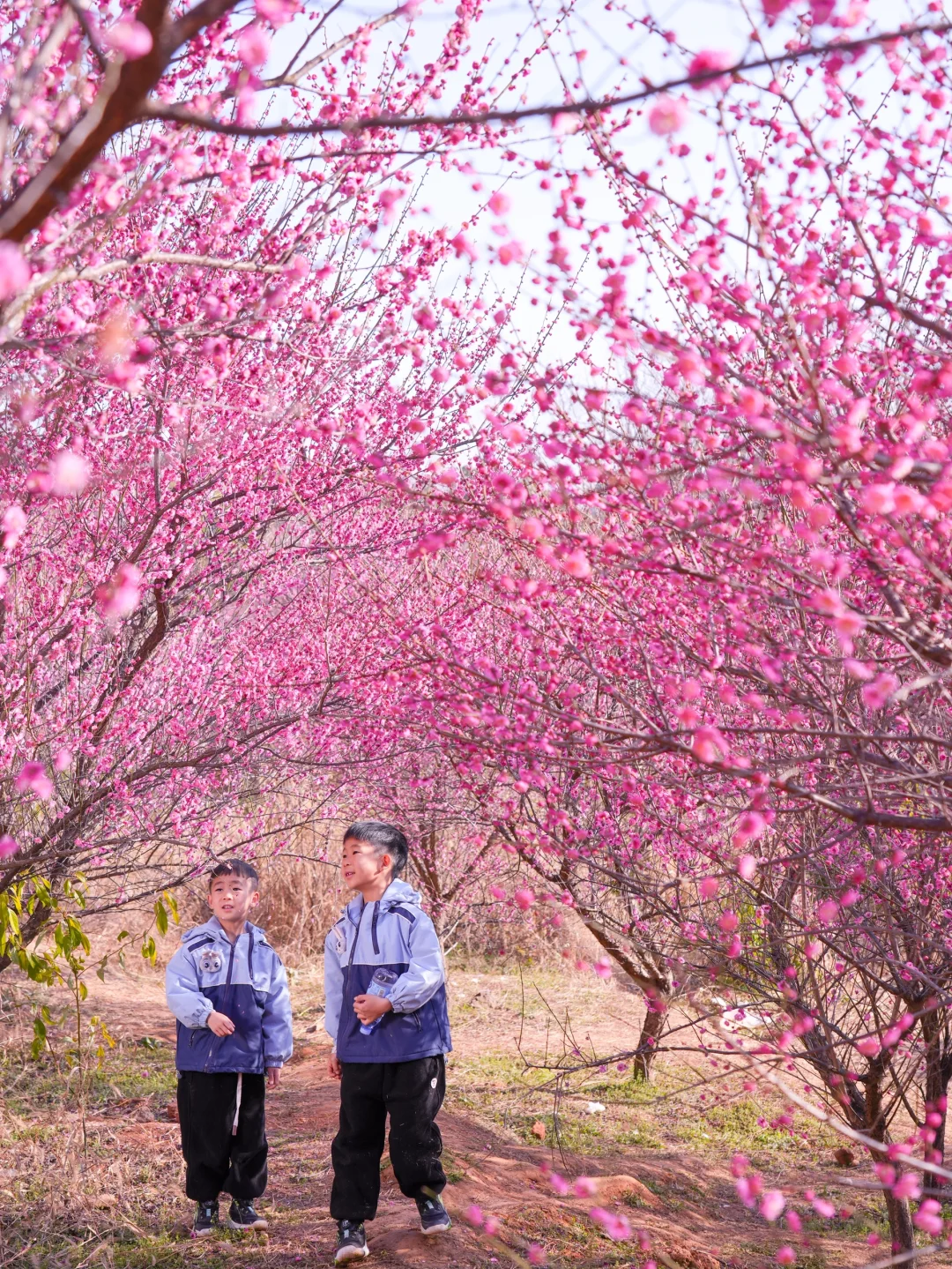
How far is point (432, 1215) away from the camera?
453 cm

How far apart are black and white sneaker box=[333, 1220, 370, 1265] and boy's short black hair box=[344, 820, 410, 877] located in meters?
1.29

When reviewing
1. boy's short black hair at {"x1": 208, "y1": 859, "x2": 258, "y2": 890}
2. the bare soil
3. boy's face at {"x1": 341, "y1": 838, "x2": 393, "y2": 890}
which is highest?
boy's face at {"x1": 341, "y1": 838, "x2": 393, "y2": 890}

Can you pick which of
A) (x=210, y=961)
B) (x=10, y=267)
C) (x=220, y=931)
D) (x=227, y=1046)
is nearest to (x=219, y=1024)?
(x=227, y=1046)

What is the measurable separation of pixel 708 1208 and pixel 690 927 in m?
2.48

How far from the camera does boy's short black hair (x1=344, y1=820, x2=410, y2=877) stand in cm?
462

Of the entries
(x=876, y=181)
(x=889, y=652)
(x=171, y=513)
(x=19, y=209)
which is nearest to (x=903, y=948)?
(x=889, y=652)

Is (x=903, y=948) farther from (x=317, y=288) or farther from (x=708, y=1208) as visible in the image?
(x=317, y=288)

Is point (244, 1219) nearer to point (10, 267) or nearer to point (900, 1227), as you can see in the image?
point (900, 1227)

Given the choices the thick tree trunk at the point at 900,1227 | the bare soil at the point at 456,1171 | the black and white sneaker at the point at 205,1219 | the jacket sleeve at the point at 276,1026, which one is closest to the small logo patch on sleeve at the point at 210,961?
the jacket sleeve at the point at 276,1026

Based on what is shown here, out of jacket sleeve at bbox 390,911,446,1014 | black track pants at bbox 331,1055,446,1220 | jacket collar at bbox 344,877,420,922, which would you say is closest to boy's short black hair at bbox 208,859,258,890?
jacket collar at bbox 344,877,420,922

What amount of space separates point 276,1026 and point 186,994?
1.32 feet

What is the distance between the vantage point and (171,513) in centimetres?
470

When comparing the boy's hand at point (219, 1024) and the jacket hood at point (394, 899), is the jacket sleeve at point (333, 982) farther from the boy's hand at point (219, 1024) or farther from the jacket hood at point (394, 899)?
the boy's hand at point (219, 1024)

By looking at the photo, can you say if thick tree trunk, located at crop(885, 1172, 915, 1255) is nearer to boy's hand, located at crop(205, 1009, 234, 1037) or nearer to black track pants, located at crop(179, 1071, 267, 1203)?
black track pants, located at crop(179, 1071, 267, 1203)
